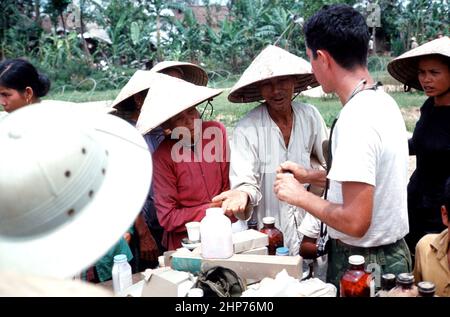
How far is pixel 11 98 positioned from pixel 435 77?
2.51 m

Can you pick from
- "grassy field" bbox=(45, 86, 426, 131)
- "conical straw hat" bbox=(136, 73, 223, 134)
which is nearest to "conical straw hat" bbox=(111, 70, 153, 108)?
"conical straw hat" bbox=(136, 73, 223, 134)

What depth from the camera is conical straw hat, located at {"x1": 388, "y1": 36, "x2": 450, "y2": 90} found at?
2.53 m

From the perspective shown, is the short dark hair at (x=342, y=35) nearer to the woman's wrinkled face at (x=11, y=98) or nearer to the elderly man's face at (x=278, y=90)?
the elderly man's face at (x=278, y=90)

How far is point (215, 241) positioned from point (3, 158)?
0.89 m

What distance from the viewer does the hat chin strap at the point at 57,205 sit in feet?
3.43

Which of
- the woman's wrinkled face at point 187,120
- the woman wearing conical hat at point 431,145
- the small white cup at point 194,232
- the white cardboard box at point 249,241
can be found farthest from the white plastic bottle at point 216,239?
the woman wearing conical hat at point 431,145

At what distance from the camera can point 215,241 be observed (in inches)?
67.8

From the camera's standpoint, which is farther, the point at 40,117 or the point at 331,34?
the point at 331,34

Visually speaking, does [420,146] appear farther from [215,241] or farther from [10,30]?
[10,30]

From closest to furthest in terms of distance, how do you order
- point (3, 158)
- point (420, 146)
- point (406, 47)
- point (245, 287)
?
point (3, 158), point (245, 287), point (420, 146), point (406, 47)

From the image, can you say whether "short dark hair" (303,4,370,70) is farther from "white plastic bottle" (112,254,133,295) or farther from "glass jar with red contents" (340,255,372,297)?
"white plastic bottle" (112,254,133,295)

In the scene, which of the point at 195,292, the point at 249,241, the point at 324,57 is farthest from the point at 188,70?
the point at 195,292

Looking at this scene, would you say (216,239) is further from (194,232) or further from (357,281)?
(357,281)

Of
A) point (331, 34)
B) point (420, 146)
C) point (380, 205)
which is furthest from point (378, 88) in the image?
point (420, 146)
